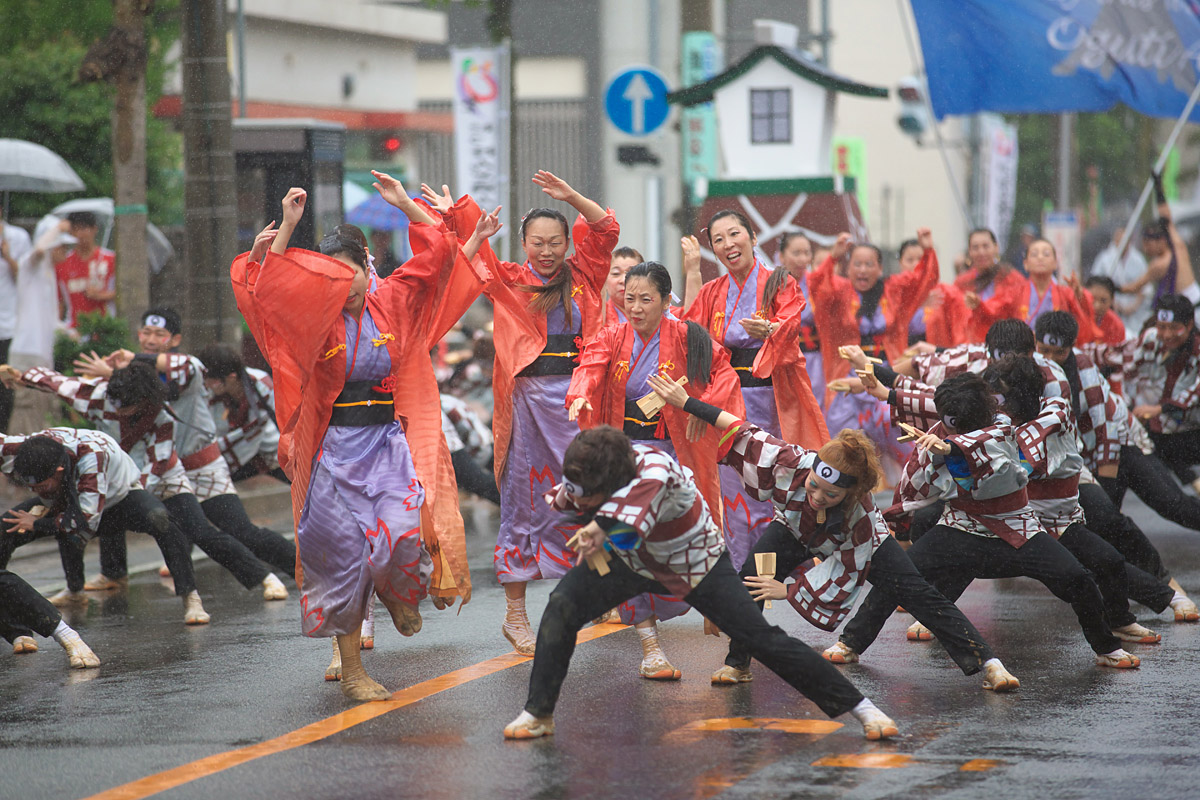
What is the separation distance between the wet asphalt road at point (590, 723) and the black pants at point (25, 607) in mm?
191

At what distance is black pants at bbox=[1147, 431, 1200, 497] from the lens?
28.3 ft

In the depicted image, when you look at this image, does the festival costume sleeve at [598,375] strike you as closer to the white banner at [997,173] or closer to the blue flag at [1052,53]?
the blue flag at [1052,53]

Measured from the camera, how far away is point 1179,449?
8.68 meters

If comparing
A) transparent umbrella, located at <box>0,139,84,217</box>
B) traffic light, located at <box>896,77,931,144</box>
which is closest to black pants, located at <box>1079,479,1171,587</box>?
transparent umbrella, located at <box>0,139,84,217</box>

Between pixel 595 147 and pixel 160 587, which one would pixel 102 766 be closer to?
pixel 160 587

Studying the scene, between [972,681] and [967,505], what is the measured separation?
667 mm

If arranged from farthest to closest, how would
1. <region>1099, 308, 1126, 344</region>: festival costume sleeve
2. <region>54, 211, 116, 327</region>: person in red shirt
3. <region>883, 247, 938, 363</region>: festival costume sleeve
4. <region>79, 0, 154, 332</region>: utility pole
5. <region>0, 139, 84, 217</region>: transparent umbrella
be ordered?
<region>0, 139, 84, 217</region>: transparent umbrella → <region>54, 211, 116, 327</region>: person in red shirt → <region>79, 0, 154, 332</region>: utility pole → <region>1099, 308, 1126, 344</region>: festival costume sleeve → <region>883, 247, 938, 363</region>: festival costume sleeve

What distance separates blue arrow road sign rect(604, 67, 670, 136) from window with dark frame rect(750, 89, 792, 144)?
1.64 metres

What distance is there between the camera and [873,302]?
1046 centimetres

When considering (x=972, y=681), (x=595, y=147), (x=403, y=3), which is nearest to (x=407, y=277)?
(x=972, y=681)

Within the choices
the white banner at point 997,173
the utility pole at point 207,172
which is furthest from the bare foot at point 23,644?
the white banner at point 997,173

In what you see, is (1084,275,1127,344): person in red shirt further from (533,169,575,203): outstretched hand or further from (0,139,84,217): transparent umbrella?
(0,139,84,217): transparent umbrella

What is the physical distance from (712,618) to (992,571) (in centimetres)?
142

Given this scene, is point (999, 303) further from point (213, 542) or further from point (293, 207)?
point (293, 207)
